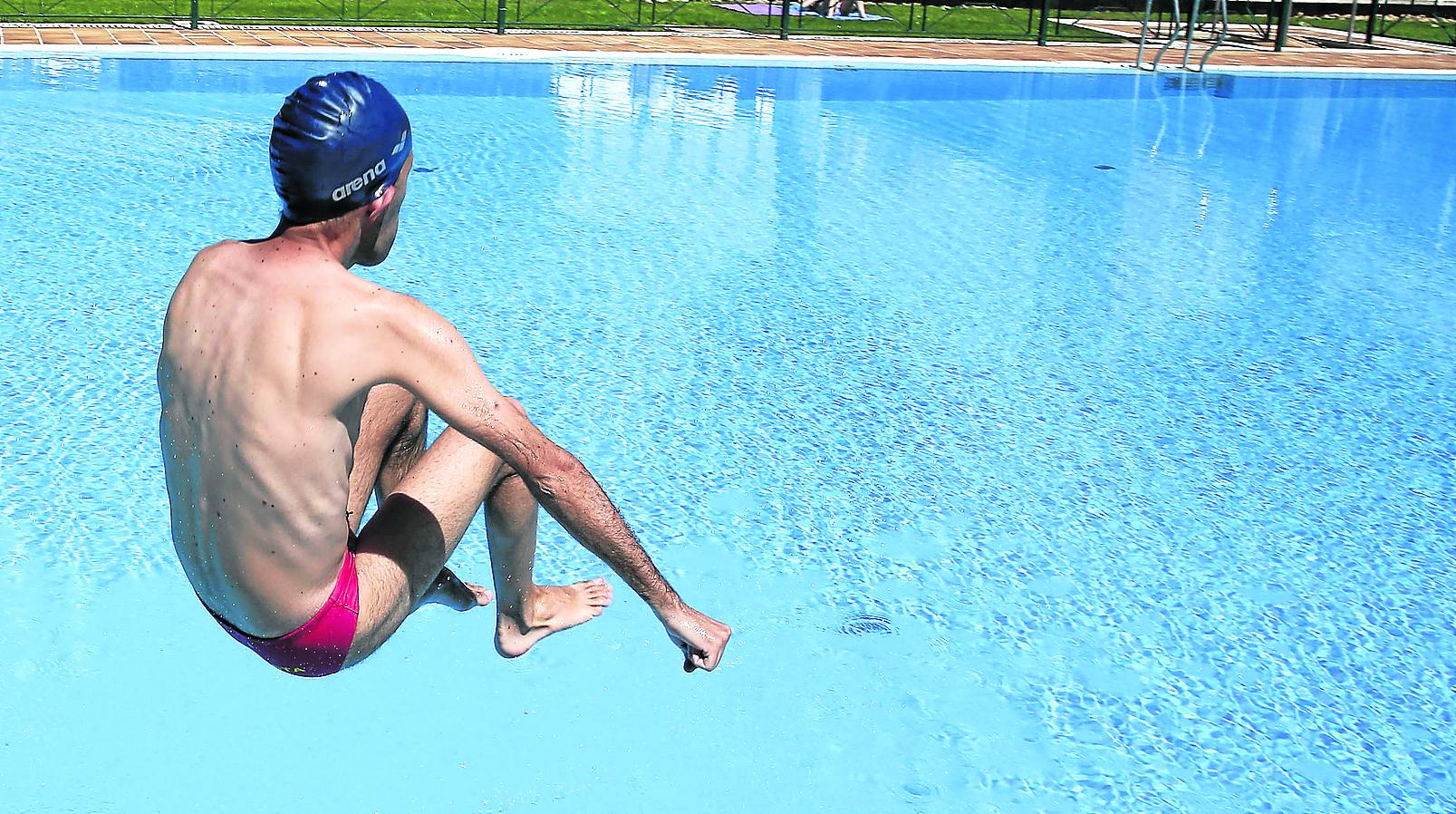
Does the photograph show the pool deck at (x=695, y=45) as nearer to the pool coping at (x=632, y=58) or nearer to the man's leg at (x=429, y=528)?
the pool coping at (x=632, y=58)

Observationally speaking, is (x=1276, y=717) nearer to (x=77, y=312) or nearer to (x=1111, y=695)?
(x=1111, y=695)

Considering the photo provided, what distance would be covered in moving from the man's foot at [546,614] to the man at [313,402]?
1.57 ft

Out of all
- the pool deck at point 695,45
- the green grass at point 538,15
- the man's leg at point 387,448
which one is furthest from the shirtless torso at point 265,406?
the green grass at point 538,15

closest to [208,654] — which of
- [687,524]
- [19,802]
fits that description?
[19,802]

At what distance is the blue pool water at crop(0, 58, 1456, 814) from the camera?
376cm

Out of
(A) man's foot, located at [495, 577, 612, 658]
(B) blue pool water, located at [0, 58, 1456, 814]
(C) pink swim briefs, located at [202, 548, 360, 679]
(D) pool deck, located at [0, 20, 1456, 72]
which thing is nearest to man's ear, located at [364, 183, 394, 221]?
(C) pink swim briefs, located at [202, 548, 360, 679]

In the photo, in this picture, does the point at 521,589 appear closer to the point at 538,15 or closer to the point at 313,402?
the point at 313,402

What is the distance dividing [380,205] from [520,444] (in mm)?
458

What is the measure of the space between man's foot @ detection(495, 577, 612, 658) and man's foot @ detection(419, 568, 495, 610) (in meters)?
0.09

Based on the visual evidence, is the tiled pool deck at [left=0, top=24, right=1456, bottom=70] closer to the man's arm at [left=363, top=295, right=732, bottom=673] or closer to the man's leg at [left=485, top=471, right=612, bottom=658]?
the man's leg at [left=485, top=471, right=612, bottom=658]

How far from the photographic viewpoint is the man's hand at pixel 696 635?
251 cm

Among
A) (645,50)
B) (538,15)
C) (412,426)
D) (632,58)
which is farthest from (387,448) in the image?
(538,15)

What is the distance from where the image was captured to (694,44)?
16.8 metres

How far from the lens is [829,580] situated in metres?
4.68
